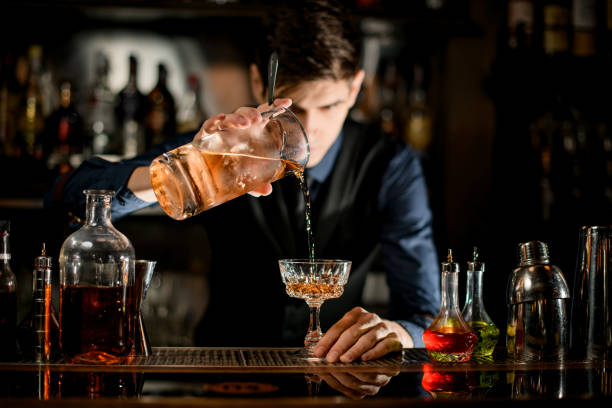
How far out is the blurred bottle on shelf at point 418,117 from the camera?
2.60 metres

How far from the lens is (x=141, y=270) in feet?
4.00

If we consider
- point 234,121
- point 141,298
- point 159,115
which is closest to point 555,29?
point 159,115

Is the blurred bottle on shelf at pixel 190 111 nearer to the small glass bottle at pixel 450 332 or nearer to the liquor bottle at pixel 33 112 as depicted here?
the liquor bottle at pixel 33 112

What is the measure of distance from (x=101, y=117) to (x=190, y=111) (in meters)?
0.33

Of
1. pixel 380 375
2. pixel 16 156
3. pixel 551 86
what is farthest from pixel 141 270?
pixel 551 86

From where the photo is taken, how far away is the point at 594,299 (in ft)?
4.17

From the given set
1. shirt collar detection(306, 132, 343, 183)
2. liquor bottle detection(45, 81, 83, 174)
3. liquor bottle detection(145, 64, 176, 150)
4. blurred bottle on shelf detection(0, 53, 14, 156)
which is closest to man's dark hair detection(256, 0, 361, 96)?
shirt collar detection(306, 132, 343, 183)

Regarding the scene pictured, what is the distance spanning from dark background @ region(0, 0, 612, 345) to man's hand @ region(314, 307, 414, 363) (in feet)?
4.15

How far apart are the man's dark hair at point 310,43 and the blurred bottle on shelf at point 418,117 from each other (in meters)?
0.88

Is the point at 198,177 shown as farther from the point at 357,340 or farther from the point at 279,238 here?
the point at 279,238

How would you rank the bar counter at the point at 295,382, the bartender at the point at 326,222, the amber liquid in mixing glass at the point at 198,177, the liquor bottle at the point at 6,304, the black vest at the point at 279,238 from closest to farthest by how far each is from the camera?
the bar counter at the point at 295,382
the amber liquid in mixing glass at the point at 198,177
the liquor bottle at the point at 6,304
the bartender at the point at 326,222
the black vest at the point at 279,238

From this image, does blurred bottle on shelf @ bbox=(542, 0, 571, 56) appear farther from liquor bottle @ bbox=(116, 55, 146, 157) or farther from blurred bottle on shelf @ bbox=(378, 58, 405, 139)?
liquor bottle @ bbox=(116, 55, 146, 157)

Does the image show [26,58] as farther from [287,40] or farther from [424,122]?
[424,122]

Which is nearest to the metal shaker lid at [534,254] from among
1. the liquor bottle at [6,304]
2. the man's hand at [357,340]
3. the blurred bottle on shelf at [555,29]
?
the man's hand at [357,340]
